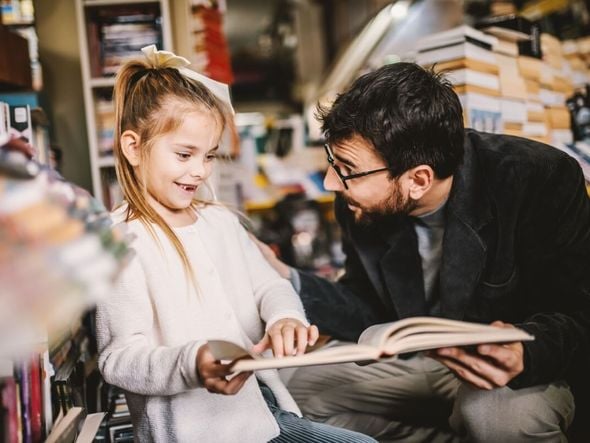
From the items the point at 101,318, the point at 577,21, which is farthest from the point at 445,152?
the point at 577,21

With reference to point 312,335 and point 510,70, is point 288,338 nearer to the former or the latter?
point 312,335

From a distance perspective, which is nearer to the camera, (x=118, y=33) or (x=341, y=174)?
(x=341, y=174)

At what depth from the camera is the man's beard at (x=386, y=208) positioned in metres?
1.46

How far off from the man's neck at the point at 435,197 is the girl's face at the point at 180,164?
615 mm

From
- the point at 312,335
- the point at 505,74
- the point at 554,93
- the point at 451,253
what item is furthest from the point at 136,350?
the point at 554,93

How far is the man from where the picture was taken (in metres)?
1.27

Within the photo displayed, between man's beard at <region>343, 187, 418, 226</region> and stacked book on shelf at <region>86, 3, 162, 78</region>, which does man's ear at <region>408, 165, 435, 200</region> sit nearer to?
man's beard at <region>343, 187, 418, 226</region>

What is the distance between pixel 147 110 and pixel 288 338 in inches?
23.4

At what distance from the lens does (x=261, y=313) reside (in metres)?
1.29

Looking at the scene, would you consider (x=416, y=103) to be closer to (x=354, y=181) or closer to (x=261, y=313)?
(x=354, y=181)

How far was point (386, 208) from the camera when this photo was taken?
4.85 ft

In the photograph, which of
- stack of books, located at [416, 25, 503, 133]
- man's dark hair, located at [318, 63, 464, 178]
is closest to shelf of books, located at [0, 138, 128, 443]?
man's dark hair, located at [318, 63, 464, 178]

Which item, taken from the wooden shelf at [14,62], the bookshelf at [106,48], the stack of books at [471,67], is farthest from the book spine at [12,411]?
the bookshelf at [106,48]

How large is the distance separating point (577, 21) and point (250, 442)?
3.27 meters
